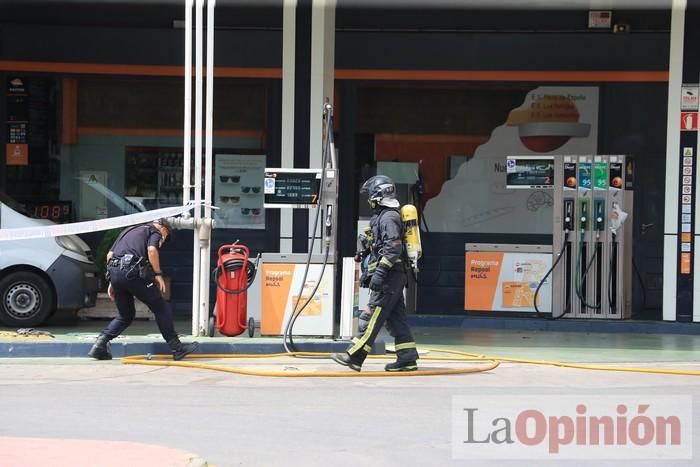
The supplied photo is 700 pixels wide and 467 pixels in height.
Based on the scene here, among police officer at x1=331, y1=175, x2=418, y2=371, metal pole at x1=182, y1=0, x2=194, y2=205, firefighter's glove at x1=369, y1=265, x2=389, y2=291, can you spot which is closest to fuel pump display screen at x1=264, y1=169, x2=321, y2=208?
metal pole at x1=182, y1=0, x2=194, y2=205

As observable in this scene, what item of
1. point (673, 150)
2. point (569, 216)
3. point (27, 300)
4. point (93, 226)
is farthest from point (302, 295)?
point (673, 150)

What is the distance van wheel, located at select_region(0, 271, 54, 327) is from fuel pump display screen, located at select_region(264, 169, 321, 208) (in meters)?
3.34

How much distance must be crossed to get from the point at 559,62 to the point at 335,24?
342cm

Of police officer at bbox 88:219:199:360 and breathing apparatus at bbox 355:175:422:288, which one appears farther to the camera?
police officer at bbox 88:219:199:360

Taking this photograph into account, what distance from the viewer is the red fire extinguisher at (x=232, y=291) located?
1218 cm

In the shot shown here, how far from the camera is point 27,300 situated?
13.5m

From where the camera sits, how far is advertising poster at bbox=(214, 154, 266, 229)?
16094 millimetres

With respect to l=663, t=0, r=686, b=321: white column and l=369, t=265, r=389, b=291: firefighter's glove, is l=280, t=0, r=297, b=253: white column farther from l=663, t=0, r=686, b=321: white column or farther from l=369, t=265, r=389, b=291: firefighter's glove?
l=663, t=0, r=686, b=321: white column

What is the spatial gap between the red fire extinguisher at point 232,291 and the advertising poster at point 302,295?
226 millimetres

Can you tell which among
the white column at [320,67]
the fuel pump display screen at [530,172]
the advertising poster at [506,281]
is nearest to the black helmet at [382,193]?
the white column at [320,67]

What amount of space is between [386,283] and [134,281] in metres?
2.69

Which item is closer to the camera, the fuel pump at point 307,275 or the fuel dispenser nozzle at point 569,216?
the fuel pump at point 307,275

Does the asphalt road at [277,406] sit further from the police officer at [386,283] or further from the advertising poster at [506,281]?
the advertising poster at [506,281]

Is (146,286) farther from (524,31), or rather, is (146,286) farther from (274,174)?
(524,31)
